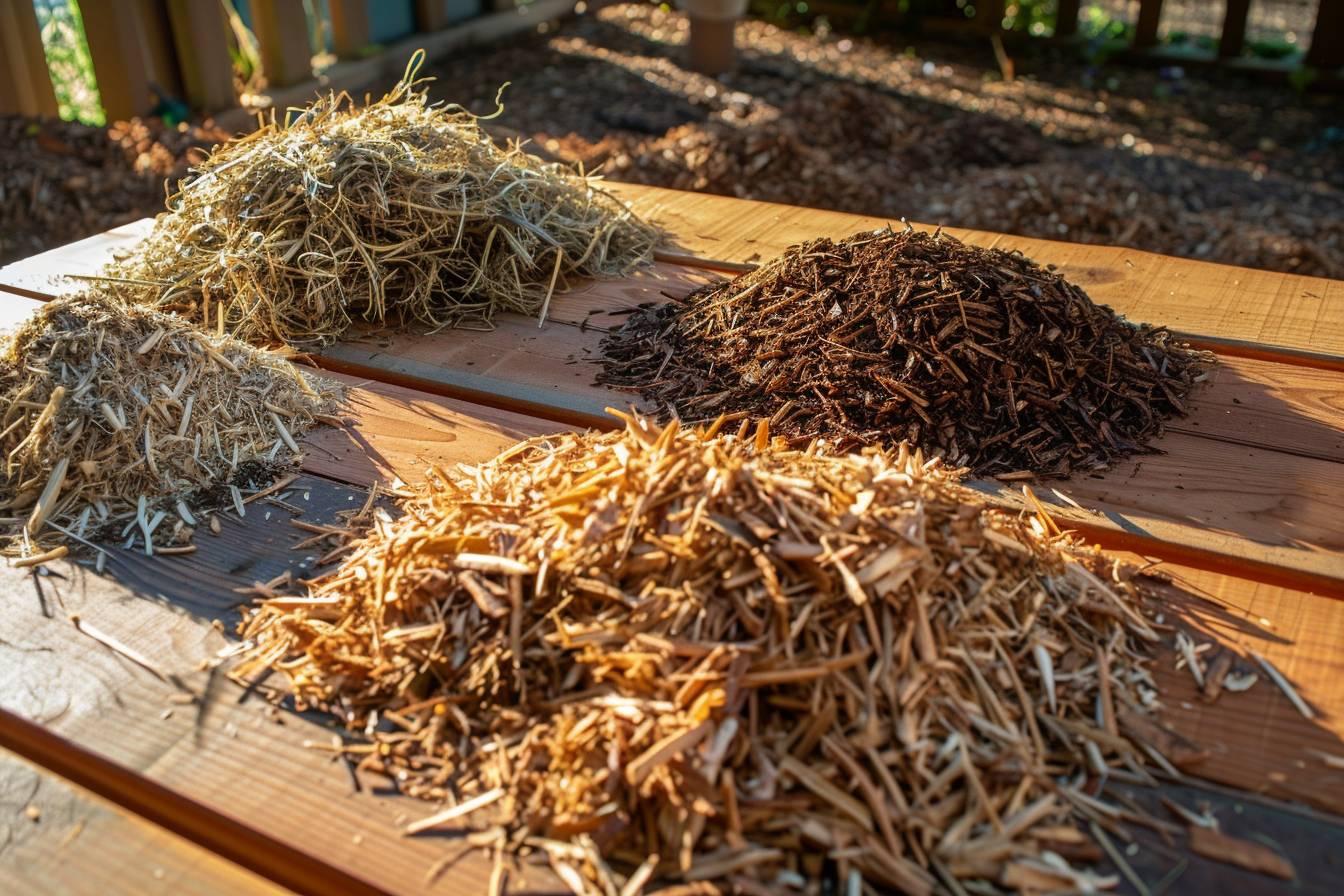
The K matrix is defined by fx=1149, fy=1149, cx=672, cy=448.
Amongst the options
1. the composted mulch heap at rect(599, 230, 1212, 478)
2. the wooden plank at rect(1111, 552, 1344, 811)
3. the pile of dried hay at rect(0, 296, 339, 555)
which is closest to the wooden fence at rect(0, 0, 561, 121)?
the pile of dried hay at rect(0, 296, 339, 555)

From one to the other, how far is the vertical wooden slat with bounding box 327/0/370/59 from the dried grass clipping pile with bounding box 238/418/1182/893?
15.3 feet

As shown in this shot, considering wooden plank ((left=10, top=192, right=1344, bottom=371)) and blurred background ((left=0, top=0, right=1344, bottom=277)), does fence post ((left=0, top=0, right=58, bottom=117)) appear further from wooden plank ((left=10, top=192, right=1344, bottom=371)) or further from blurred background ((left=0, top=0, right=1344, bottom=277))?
wooden plank ((left=10, top=192, right=1344, bottom=371))

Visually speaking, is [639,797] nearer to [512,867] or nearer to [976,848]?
[512,867]

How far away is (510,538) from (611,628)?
201 mm

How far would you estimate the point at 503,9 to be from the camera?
21.5 ft

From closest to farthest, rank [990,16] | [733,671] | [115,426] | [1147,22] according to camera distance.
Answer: [733,671] → [115,426] → [1147,22] → [990,16]

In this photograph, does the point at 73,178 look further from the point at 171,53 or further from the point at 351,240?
the point at 351,240

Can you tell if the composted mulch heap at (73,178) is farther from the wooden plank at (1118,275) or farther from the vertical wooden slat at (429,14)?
the vertical wooden slat at (429,14)

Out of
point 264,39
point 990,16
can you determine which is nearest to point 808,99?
point 990,16

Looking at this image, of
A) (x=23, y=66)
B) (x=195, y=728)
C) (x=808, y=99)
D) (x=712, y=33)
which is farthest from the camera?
(x=712, y=33)

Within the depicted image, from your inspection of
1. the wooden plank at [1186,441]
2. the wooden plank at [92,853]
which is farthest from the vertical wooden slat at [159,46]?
the wooden plank at [92,853]

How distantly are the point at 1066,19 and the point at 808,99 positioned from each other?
2158 millimetres

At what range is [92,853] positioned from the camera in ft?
3.86

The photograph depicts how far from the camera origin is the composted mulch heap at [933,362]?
5.98 feet
